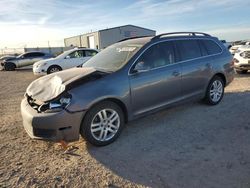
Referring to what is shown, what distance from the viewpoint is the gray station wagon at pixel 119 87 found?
159 inches

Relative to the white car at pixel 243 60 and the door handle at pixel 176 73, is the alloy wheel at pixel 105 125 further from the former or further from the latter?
the white car at pixel 243 60

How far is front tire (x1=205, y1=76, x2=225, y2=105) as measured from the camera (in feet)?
20.7

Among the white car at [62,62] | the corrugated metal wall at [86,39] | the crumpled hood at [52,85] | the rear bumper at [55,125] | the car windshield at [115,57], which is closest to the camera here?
the rear bumper at [55,125]

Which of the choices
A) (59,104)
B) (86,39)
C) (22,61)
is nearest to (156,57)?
(59,104)

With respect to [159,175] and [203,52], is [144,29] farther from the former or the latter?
[159,175]

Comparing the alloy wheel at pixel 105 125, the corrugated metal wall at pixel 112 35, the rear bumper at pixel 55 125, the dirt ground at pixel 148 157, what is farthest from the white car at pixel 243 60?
the corrugated metal wall at pixel 112 35

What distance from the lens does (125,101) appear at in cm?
456

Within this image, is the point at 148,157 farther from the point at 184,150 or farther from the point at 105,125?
the point at 105,125

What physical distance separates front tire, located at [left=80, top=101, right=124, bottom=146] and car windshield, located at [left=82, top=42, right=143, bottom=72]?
72 centimetres

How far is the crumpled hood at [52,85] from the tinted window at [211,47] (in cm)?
313

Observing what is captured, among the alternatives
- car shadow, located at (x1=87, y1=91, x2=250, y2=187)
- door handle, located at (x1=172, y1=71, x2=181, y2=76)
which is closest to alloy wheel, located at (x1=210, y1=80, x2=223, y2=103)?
car shadow, located at (x1=87, y1=91, x2=250, y2=187)

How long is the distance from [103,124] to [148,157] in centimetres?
91

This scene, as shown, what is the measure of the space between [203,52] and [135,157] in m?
3.32

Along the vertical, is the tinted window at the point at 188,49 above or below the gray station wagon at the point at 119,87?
above
